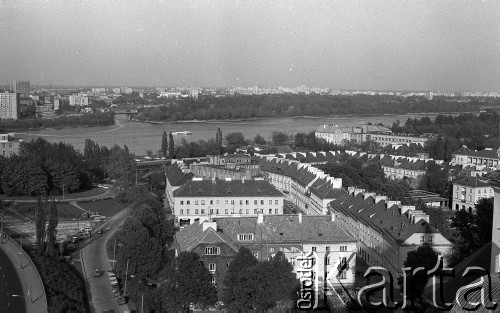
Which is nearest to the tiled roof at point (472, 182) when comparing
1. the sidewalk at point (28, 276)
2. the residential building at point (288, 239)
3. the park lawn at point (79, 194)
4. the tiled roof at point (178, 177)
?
the tiled roof at point (178, 177)

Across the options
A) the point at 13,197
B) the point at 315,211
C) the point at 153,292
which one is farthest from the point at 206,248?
the point at 13,197

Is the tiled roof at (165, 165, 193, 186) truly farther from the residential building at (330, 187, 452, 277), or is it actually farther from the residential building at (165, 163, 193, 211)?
the residential building at (330, 187, 452, 277)

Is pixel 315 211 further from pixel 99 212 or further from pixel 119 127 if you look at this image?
pixel 119 127

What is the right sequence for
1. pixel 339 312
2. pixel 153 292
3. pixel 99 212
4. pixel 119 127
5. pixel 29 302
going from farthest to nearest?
pixel 119 127 < pixel 99 212 < pixel 153 292 < pixel 29 302 < pixel 339 312

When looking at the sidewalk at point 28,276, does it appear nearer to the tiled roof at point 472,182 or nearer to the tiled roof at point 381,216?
the tiled roof at point 381,216

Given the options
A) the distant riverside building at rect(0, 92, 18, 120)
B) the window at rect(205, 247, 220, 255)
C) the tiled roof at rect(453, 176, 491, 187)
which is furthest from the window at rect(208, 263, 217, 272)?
the distant riverside building at rect(0, 92, 18, 120)

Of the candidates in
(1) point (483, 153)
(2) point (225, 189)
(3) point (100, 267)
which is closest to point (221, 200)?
(2) point (225, 189)
